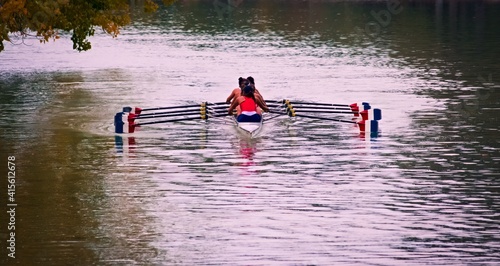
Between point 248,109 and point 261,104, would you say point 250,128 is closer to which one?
point 248,109

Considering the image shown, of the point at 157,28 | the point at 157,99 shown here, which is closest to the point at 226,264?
the point at 157,99

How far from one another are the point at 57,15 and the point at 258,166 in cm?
1150

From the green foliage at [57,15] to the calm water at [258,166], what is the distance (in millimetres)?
2528

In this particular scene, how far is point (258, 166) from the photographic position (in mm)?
31141

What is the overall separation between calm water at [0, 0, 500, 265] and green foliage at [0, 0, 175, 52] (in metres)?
2.53

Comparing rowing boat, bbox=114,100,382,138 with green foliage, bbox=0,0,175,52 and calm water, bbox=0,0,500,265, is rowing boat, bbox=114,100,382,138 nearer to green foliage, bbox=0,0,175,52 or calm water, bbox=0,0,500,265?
calm water, bbox=0,0,500,265

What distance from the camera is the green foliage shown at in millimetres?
38031

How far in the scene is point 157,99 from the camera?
4534cm

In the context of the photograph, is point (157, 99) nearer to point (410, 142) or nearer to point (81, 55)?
point (410, 142)

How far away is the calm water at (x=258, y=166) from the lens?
912 inches

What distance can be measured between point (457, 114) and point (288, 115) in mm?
5445

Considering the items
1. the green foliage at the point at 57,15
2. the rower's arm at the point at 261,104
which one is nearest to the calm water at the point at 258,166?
the rower's arm at the point at 261,104

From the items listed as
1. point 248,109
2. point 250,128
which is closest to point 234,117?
point 248,109

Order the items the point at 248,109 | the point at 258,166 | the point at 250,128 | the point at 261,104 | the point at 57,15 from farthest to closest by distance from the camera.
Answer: the point at 57,15 → the point at 261,104 → the point at 248,109 → the point at 250,128 → the point at 258,166
